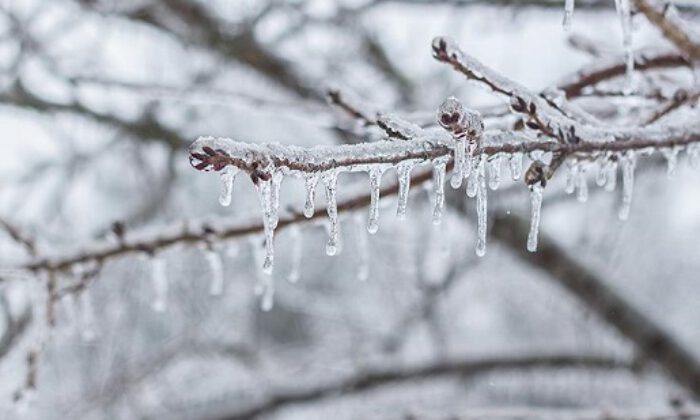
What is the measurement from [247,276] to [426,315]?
2.30 metres

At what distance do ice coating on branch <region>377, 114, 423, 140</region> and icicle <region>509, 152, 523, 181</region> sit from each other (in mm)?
106

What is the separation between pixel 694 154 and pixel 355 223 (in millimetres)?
463

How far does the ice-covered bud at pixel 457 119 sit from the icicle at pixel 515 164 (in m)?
0.11

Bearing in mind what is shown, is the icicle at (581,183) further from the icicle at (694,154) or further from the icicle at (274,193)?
the icicle at (274,193)

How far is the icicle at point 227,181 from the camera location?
2.23ft

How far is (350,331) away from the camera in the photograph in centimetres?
504

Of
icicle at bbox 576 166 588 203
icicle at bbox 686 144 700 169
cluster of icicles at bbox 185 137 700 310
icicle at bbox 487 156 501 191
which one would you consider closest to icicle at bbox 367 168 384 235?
cluster of icicles at bbox 185 137 700 310

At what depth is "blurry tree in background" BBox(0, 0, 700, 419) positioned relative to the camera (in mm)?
832

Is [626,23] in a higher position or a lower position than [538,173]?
higher

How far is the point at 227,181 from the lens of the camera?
0.73 metres

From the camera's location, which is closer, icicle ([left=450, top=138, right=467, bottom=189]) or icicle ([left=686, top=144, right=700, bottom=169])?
icicle ([left=450, top=138, right=467, bottom=189])

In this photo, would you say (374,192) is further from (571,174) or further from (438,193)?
(571,174)

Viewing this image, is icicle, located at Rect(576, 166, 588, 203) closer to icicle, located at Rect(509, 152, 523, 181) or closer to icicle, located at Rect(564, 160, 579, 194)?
icicle, located at Rect(564, 160, 579, 194)

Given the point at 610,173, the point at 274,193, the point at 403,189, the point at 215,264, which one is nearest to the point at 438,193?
the point at 403,189
